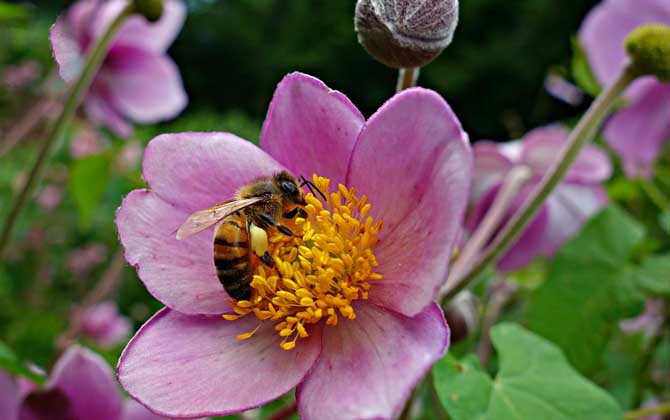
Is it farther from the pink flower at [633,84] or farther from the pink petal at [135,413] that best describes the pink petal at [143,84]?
the pink flower at [633,84]

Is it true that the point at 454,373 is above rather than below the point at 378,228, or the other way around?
below

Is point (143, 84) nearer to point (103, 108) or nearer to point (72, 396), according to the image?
point (103, 108)

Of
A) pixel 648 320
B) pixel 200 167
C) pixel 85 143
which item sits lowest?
pixel 85 143

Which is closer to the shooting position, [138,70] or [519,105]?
[138,70]

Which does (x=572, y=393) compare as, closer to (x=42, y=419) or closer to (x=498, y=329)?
(x=498, y=329)

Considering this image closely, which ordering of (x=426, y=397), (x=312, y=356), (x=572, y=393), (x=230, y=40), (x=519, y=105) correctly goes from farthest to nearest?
(x=230, y=40) < (x=519, y=105) < (x=426, y=397) < (x=572, y=393) < (x=312, y=356)

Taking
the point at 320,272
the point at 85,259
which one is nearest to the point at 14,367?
the point at 320,272

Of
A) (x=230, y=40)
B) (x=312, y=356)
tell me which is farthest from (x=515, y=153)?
(x=230, y=40)
